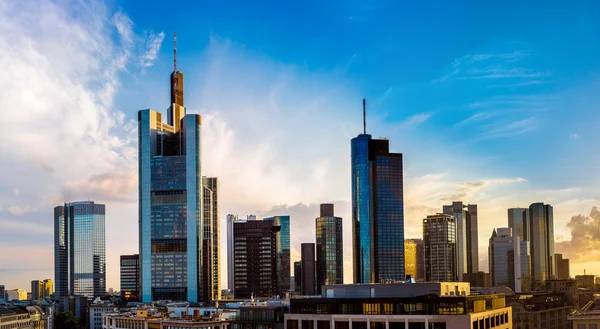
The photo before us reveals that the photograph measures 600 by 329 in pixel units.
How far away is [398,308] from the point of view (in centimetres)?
12056

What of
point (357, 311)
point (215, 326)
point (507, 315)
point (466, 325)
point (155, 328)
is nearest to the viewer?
point (466, 325)

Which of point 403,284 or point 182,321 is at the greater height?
point 403,284

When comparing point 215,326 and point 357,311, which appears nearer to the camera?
point 357,311

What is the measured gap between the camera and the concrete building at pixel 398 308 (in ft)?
382

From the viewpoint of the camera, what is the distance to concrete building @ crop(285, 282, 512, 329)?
382 feet

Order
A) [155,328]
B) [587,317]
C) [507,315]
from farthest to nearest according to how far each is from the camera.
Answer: [155,328] < [507,315] < [587,317]

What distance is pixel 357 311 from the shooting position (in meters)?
124

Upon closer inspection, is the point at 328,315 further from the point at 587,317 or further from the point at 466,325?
the point at 587,317

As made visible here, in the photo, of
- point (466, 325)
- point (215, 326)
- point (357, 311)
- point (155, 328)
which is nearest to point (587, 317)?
point (466, 325)

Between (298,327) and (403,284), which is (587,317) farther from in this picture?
(298,327)

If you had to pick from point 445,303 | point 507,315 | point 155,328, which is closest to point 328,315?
point 445,303

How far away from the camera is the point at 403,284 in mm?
126750

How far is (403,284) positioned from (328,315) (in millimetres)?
14157

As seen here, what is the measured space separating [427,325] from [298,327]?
24.9m
